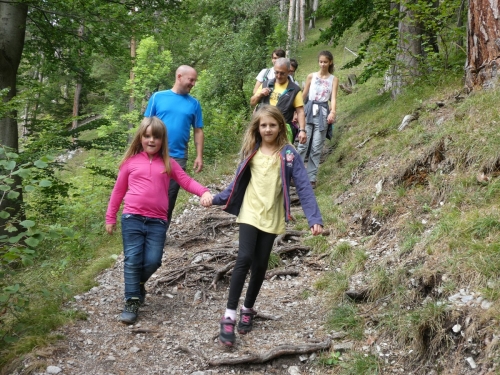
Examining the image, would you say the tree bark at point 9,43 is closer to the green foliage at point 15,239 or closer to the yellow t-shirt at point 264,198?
the green foliage at point 15,239

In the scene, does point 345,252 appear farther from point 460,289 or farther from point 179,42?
point 179,42

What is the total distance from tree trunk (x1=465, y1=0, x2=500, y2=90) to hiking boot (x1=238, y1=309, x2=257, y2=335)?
4735 millimetres

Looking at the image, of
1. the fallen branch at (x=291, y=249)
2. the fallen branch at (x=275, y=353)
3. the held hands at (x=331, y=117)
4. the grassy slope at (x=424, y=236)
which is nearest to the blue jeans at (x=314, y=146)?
the held hands at (x=331, y=117)

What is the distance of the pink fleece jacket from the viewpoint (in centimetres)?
436

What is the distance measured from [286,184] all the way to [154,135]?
1.38 meters

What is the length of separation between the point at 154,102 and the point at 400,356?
3.70m

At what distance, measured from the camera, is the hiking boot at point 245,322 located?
4.14 metres

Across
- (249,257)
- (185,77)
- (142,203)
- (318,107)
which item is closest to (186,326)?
(249,257)

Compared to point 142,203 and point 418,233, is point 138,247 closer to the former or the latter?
point 142,203

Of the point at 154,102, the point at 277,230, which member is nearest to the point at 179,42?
the point at 154,102

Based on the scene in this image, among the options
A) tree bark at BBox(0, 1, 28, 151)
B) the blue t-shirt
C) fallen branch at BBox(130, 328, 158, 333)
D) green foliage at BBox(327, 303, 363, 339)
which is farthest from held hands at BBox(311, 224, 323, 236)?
tree bark at BBox(0, 1, 28, 151)

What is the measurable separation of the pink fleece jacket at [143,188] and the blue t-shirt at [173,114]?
2.83ft

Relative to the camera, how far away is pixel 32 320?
4.06m

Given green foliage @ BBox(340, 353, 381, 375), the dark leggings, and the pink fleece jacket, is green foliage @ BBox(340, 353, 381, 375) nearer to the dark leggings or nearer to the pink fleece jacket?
the dark leggings
